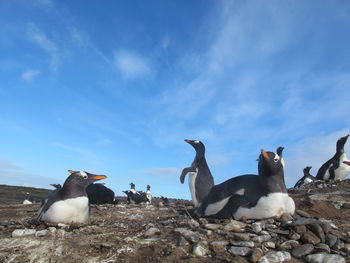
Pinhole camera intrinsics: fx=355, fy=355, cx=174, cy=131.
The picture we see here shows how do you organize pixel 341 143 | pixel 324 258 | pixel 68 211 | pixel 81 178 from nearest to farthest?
pixel 324 258, pixel 68 211, pixel 81 178, pixel 341 143

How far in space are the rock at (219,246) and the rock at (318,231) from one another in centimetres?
132

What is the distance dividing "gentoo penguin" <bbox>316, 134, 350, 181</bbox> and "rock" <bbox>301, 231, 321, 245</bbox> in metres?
12.6

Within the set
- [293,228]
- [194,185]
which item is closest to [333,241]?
[293,228]

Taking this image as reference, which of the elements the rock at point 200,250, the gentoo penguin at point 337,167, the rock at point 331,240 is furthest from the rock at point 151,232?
the gentoo penguin at point 337,167

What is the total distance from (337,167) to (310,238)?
41.8 feet

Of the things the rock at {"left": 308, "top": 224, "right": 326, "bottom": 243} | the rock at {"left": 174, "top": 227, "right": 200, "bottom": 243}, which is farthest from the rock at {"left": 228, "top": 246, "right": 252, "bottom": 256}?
the rock at {"left": 308, "top": 224, "right": 326, "bottom": 243}

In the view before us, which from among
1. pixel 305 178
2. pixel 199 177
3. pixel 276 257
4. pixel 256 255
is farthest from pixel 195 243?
pixel 305 178

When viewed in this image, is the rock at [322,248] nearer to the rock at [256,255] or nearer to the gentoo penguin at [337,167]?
the rock at [256,255]

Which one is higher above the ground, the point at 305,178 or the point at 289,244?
the point at 305,178

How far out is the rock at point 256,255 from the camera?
4.34 meters

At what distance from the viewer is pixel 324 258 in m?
4.36

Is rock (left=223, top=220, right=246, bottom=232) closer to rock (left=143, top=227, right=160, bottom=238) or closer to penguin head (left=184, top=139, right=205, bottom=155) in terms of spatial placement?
rock (left=143, top=227, right=160, bottom=238)

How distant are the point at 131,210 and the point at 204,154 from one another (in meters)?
3.12

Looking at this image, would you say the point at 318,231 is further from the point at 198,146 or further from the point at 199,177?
the point at 198,146
